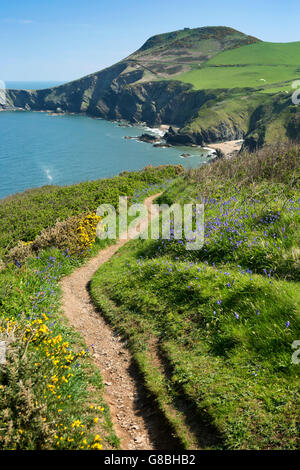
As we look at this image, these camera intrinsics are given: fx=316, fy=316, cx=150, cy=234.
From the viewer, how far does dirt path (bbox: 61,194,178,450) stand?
566cm

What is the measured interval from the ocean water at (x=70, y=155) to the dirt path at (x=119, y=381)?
2419 inches

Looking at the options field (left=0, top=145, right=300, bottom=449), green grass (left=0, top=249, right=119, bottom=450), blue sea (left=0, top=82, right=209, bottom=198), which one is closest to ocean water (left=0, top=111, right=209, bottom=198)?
blue sea (left=0, top=82, right=209, bottom=198)

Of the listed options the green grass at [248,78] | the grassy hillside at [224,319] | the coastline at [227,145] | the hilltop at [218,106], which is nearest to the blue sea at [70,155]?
the coastline at [227,145]

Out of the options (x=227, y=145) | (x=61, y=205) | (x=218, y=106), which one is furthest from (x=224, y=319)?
(x=218, y=106)

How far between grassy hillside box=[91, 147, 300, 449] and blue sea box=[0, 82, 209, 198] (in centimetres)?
5386

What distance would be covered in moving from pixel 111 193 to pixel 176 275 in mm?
14148

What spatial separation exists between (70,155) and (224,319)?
104 meters

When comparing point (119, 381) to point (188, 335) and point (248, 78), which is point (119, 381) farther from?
point (248, 78)

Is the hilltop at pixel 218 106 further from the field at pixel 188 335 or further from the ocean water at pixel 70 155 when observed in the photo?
the field at pixel 188 335

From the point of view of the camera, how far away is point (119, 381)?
714 cm

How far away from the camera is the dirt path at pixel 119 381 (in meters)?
5.66

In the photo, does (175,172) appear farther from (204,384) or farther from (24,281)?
(204,384)

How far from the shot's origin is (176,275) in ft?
30.9
